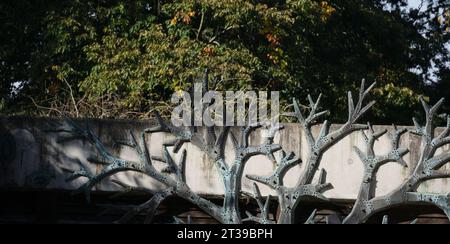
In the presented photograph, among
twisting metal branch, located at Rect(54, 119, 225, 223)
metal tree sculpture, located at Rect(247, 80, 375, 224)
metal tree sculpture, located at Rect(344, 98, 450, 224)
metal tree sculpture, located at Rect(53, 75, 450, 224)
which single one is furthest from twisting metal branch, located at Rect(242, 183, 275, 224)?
metal tree sculpture, located at Rect(344, 98, 450, 224)

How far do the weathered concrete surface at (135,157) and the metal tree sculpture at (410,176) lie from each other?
12 centimetres

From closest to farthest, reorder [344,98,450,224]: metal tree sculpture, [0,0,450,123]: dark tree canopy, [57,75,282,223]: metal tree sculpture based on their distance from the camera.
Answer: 1. [344,98,450,224]: metal tree sculpture
2. [57,75,282,223]: metal tree sculpture
3. [0,0,450,123]: dark tree canopy

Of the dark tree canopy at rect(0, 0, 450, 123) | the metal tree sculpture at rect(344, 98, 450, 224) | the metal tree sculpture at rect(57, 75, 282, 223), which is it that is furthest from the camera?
the dark tree canopy at rect(0, 0, 450, 123)

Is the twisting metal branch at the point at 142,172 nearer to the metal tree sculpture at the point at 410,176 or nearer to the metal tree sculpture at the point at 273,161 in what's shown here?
the metal tree sculpture at the point at 273,161

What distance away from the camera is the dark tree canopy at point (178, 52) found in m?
11.5

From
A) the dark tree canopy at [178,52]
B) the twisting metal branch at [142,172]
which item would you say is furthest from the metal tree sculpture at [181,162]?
the dark tree canopy at [178,52]

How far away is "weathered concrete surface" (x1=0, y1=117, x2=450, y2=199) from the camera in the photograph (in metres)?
7.93

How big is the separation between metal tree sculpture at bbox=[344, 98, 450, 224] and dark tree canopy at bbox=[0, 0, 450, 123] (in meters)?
3.54

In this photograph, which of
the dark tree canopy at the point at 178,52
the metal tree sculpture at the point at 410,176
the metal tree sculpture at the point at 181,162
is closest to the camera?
the metal tree sculpture at the point at 410,176

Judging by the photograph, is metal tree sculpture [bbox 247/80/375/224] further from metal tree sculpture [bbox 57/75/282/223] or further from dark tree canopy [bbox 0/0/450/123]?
dark tree canopy [bbox 0/0/450/123]

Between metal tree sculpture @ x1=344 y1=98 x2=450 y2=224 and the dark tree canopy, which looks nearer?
metal tree sculpture @ x1=344 y1=98 x2=450 y2=224

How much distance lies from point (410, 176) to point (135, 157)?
2876 mm

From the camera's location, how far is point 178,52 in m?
11.5

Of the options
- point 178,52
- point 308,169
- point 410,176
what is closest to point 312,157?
point 308,169
